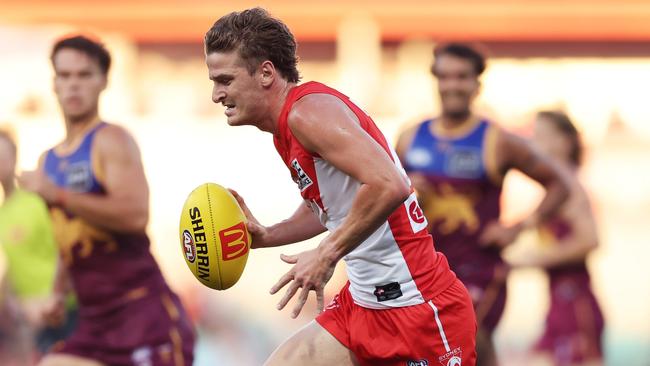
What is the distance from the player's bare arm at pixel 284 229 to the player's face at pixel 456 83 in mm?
2659

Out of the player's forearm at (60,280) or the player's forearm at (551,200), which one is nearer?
the player's forearm at (60,280)

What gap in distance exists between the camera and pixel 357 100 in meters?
16.4

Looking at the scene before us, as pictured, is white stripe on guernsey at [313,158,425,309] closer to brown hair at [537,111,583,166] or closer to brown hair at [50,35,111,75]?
brown hair at [50,35,111,75]

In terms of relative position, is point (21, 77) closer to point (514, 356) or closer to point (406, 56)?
point (406, 56)

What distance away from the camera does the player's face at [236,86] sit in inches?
187

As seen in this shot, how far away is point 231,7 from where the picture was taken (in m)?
18.4

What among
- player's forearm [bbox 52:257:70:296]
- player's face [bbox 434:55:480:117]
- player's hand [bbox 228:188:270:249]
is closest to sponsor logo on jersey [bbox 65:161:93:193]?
player's forearm [bbox 52:257:70:296]

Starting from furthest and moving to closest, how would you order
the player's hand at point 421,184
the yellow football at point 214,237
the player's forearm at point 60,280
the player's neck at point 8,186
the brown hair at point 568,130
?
1. the brown hair at point 568,130
2. the player's neck at point 8,186
3. the player's hand at point 421,184
4. the player's forearm at point 60,280
5. the yellow football at point 214,237

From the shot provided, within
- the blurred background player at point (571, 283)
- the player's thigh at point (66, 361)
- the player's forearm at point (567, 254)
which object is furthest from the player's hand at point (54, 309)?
the player's forearm at point (567, 254)

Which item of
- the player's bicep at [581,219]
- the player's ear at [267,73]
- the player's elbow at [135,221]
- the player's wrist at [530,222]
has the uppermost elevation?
the player's ear at [267,73]

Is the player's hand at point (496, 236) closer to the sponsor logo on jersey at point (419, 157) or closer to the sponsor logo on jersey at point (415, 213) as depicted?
the sponsor logo on jersey at point (419, 157)

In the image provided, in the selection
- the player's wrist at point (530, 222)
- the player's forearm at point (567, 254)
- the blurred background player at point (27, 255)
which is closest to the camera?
the player's wrist at point (530, 222)

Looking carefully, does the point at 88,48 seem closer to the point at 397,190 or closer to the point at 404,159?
the point at 404,159

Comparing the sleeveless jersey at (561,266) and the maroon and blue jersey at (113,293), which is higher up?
the maroon and blue jersey at (113,293)
